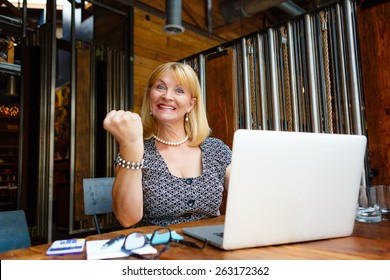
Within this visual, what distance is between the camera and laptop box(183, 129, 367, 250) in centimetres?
71

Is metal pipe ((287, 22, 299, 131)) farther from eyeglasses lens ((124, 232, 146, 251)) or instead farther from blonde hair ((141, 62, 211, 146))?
eyeglasses lens ((124, 232, 146, 251))

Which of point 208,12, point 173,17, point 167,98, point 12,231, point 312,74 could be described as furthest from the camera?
point 208,12

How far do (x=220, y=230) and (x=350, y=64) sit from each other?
1686mm

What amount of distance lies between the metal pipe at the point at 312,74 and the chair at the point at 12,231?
185 centimetres

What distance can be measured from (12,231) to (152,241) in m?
0.71

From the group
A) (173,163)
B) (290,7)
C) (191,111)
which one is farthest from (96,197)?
(290,7)

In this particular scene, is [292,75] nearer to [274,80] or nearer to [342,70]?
[274,80]

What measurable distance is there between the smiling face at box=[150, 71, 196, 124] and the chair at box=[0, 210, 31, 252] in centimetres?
71

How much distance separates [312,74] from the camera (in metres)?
2.34

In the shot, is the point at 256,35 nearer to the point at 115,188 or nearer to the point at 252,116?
the point at 252,116

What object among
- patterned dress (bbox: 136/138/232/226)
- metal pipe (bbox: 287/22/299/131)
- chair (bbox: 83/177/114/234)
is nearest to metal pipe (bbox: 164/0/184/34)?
metal pipe (bbox: 287/22/299/131)

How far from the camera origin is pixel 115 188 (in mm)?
1147

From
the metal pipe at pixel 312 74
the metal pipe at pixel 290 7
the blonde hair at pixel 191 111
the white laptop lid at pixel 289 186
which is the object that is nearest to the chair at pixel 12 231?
the blonde hair at pixel 191 111
